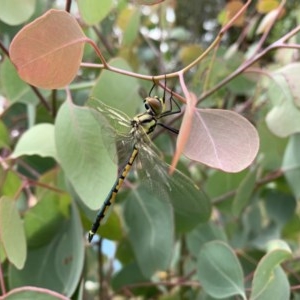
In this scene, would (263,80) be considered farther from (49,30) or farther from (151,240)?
(49,30)

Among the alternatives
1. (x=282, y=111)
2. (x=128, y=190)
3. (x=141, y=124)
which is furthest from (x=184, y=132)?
(x=128, y=190)

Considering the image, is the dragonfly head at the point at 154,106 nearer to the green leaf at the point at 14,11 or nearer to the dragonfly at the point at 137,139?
the dragonfly at the point at 137,139

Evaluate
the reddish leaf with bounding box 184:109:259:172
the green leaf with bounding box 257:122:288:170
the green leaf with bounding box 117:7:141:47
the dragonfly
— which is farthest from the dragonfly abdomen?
the green leaf with bounding box 117:7:141:47

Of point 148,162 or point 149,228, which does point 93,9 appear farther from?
point 149,228

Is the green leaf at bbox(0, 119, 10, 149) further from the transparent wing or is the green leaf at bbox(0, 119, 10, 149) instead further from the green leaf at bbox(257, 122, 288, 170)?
the green leaf at bbox(257, 122, 288, 170)

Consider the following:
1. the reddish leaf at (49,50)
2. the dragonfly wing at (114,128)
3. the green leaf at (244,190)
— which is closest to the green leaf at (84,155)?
the dragonfly wing at (114,128)
